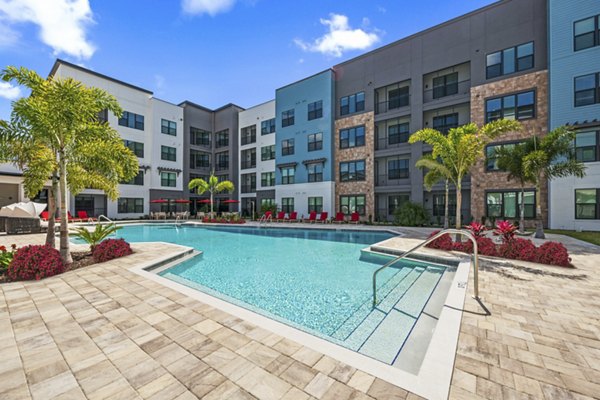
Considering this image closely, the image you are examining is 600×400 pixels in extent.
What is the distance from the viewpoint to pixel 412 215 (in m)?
19.9

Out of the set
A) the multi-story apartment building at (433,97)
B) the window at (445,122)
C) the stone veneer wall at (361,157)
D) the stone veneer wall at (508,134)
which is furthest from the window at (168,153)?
the stone veneer wall at (508,134)

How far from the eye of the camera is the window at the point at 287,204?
28359 mm

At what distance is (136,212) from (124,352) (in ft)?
103

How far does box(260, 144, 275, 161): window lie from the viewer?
102 feet

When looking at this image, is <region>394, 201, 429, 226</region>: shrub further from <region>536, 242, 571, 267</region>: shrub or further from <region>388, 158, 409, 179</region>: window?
<region>536, 242, 571, 267</region>: shrub

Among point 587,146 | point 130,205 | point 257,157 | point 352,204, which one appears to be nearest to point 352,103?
point 352,204

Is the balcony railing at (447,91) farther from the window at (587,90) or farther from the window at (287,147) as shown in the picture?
the window at (287,147)

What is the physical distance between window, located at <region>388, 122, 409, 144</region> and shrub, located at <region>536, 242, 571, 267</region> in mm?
16377

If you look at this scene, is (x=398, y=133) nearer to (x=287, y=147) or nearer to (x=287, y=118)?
(x=287, y=147)

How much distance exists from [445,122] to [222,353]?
79.2 ft

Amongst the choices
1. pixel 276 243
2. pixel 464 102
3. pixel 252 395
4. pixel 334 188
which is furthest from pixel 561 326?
pixel 334 188

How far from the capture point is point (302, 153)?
2784cm

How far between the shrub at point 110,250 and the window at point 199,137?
29344 mm

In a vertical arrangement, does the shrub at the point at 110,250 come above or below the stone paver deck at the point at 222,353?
above
